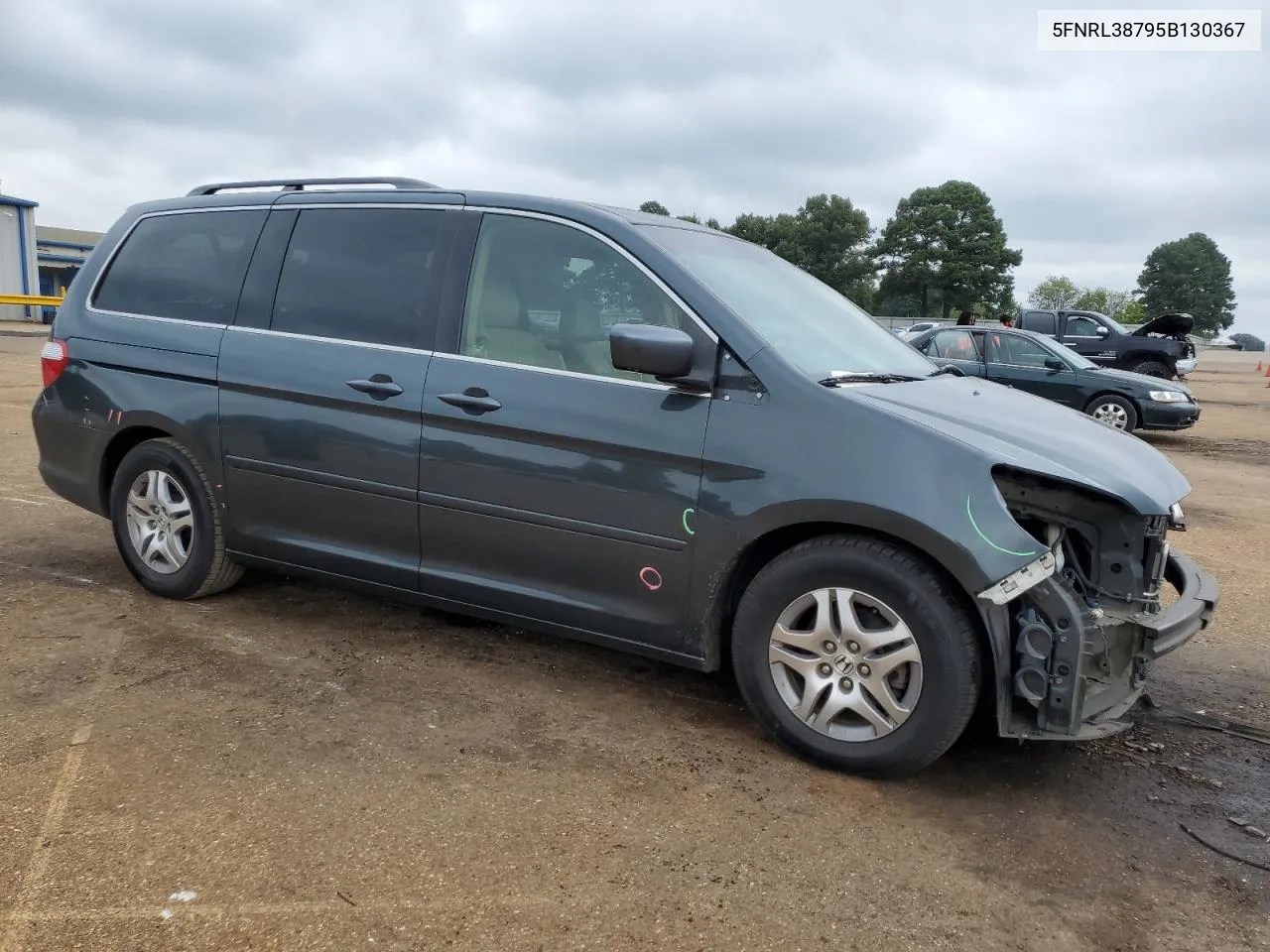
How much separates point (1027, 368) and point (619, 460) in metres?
11.0

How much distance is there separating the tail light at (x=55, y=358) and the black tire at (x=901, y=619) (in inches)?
139

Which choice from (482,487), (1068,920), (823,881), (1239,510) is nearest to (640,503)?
(482,487)

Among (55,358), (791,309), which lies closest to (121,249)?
(55,358)

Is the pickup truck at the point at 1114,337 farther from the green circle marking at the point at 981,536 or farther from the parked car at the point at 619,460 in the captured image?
the green circle marking at the point at 981,536

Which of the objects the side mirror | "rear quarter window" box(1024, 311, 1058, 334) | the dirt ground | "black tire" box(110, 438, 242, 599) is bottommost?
the dirt ground

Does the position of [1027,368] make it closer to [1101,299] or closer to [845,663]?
[845,663]

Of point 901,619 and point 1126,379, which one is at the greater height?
point 1126,379

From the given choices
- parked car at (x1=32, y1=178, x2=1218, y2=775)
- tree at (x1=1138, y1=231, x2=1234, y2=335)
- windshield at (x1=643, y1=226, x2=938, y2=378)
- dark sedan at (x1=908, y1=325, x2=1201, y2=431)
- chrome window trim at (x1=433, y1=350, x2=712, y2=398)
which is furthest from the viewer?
tree at (x1=1138, y1=231, x2=1234, y2=335)

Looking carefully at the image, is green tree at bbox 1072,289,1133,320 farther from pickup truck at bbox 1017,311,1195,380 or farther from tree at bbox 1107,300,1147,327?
pickup truck at bbox 1017,311,1195,380

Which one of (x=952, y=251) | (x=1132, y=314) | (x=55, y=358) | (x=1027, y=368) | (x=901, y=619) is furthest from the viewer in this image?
(x=952, y=251)

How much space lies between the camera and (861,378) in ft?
11.2

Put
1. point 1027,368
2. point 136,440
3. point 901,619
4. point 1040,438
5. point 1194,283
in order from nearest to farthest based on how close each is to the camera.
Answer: point 901,619, point 1040,438, point 136,440, point 1027,368, point 1194,283

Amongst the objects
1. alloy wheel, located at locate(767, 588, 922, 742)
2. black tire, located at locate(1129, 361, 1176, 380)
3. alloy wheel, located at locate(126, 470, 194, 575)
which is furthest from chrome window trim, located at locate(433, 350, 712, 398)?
black tire, located at locate(1129, 361, 1176, 380)

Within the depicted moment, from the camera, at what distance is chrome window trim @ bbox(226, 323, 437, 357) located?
372cm
